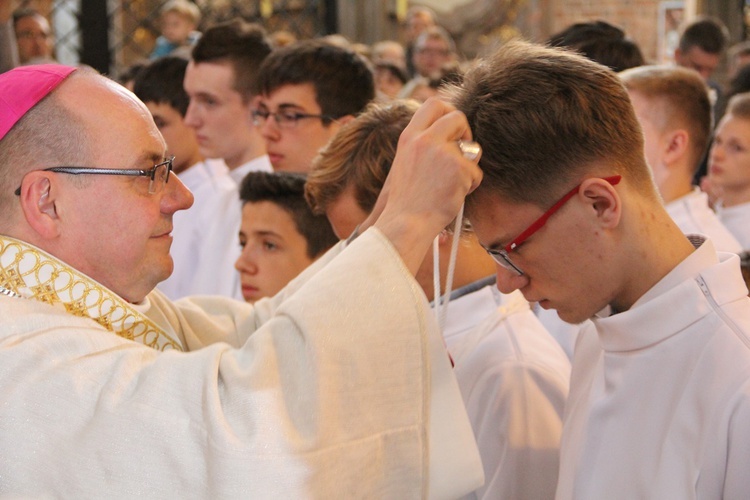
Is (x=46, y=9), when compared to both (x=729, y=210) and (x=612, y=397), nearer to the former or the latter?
(x=729, y=210)

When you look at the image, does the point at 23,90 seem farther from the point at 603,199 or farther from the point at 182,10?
the point at 182,10

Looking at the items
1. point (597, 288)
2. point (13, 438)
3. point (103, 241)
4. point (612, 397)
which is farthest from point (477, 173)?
point (13, 438)

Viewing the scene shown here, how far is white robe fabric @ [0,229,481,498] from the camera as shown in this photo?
1.62 meters

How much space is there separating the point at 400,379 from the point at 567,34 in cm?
292

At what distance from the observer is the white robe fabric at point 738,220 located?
4.46m

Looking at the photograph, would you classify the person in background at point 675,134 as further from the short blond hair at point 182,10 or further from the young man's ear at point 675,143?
the short blond hair at point 182,10

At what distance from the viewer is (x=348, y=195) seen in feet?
8.67

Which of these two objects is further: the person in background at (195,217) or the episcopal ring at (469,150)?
the person in background at (195,217)

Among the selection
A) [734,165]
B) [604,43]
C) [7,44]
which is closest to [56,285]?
[604,43]

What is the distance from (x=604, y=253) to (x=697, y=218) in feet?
6.07

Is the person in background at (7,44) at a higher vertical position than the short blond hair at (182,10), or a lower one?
higher

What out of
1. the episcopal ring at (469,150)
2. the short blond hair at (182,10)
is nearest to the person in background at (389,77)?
the short blond hair at (182,10)

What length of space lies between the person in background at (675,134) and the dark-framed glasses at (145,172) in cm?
206

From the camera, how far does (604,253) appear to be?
1897mm
